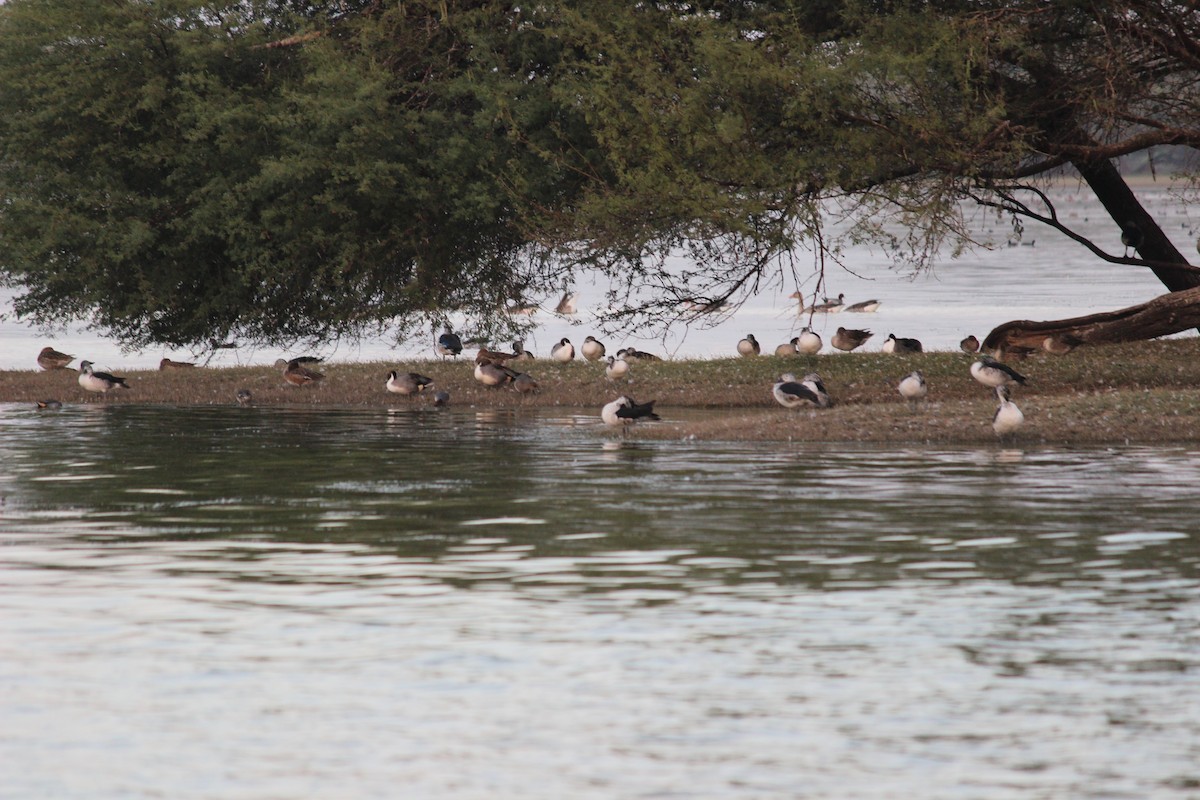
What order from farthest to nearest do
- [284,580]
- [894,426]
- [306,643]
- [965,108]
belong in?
[965,108], [894,426], [284,580], [306,643]

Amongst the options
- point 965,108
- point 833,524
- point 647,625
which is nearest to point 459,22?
point 965,108

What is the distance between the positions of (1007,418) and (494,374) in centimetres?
1323

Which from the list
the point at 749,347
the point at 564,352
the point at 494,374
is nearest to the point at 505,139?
the point at 494,374

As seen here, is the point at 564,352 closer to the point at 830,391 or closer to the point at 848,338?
the point at 848,338

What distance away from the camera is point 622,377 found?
114 ft

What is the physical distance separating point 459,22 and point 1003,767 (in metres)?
29.6

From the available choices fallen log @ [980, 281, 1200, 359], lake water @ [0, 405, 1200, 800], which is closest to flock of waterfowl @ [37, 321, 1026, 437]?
fallen log @ [980, 281, 1200, 359]

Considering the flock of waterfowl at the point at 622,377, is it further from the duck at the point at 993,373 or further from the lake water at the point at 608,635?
the lake water at the point at 608,635

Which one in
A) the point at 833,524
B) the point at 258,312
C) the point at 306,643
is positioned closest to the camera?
the point at 306,643

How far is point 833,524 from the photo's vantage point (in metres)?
16.4

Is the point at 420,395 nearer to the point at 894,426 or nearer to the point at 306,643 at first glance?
the point at 894,426

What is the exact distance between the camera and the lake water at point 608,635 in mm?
8586

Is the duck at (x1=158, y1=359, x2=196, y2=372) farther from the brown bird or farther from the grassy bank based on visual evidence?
the brown bird

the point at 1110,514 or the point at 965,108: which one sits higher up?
the point at 965,108
